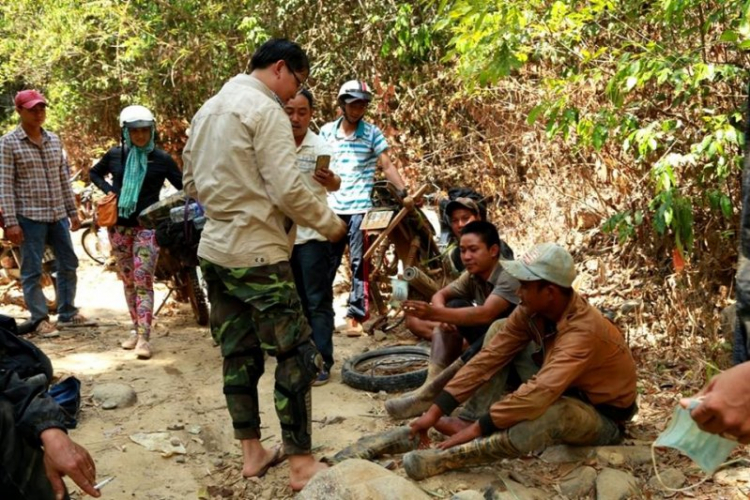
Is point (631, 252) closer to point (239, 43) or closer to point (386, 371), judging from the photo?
point (386, 371)

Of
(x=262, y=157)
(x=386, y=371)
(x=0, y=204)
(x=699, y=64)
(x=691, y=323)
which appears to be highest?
(x=699, y=64)

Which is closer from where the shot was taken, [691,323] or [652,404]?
[652,404]

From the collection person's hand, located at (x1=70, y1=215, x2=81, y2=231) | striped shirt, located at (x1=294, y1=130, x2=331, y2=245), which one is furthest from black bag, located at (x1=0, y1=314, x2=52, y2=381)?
person's hand, located at (x1=70, y1=215, x2=81, y2=231)

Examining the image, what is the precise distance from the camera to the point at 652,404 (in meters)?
4.70

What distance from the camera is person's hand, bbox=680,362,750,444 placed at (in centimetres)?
146

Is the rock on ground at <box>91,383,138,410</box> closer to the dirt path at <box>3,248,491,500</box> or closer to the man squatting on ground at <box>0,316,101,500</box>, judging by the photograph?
the dirt path at <box>3,248,491,500</box>

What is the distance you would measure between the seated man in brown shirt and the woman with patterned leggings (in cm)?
305

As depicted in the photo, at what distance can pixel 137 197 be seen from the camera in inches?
239

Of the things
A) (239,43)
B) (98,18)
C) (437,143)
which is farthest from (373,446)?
(98,18)

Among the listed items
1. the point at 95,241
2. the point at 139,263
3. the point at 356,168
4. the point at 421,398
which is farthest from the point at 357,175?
the point at 95,241

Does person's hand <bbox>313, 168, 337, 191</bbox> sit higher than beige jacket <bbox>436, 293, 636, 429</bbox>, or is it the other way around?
person's hand <bbox>313, 168, 337, 191</bbox>

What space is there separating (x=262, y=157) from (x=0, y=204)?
398 centimetres

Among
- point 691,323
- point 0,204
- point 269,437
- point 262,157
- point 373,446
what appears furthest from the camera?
point 0,204

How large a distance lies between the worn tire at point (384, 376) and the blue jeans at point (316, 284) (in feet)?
0.93
